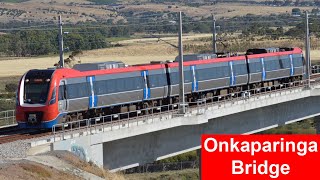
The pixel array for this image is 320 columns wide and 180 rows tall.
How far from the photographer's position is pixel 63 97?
46.8 meters

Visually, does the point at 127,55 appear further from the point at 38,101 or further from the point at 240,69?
the point at 38,101

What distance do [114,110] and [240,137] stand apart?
22.3 meters

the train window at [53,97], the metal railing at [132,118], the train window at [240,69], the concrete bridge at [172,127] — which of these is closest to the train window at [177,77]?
the metal railing at [132,118]

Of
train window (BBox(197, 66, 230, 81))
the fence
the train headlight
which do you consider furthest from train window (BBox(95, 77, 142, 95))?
the fence

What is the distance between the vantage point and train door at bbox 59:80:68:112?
46469 millimetres

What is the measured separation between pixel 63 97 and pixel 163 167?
1337 inches

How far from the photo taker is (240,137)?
31047 millimetres

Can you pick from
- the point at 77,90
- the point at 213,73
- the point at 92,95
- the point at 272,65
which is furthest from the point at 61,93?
the point at 272,65

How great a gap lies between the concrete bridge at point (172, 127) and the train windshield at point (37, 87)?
6.27 ft

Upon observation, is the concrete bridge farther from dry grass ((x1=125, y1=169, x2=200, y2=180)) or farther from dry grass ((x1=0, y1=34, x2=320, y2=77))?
dry grass ((x1=0, y1=34, x2=320, y2=77))

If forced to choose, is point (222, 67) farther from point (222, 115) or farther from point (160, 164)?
point (160, 164)

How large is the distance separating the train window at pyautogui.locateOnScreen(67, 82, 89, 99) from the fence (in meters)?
26.2

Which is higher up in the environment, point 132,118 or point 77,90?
point 77,90

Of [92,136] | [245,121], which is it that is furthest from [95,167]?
[245,121]
